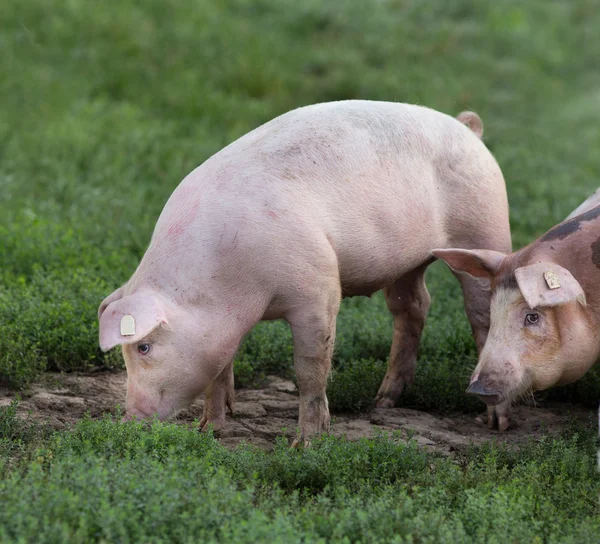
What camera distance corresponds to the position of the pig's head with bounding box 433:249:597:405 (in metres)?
4.64

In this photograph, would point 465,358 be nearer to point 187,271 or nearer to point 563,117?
point 187,271

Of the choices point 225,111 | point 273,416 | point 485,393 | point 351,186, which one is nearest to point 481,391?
point 485,393

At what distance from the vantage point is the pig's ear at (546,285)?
4.52 metres

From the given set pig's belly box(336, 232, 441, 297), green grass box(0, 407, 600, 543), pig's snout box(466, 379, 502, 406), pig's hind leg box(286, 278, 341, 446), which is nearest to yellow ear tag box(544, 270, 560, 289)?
pig's snout box(466, 379, 502, 406)

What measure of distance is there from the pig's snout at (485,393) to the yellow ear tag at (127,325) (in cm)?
161

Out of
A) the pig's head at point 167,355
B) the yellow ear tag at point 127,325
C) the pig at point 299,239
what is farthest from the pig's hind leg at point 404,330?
→ the yellow ear tag at point 127,325

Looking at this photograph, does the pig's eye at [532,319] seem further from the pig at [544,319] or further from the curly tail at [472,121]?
the curly tail at [472,121]

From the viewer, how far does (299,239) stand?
477 centimetres

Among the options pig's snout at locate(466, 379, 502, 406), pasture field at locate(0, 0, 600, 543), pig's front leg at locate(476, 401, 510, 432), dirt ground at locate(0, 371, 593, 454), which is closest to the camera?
pasture field at locate(0, 0, 600, 543)

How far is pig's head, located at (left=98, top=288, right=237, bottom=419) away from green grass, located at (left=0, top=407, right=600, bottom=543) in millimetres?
222

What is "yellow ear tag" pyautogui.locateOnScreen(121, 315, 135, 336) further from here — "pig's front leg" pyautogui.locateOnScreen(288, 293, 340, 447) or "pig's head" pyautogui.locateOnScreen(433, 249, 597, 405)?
"pig's head" pyautogui.locateOnScreen(433, 249, 597, 405)

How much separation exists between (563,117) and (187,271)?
1005 cm

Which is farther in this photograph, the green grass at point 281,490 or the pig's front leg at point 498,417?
the pig's front leg at point 498,417

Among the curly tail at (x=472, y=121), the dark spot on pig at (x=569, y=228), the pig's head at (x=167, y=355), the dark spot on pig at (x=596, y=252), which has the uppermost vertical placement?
the curly tail at (x=472, y=121)
